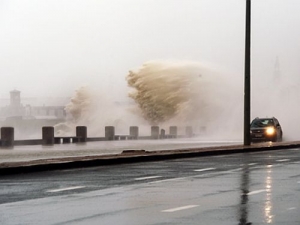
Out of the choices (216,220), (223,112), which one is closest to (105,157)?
(216,220)

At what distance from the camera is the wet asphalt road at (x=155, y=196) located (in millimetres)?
14148

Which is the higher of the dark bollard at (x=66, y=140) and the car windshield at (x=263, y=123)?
the car windshield at (x=263, y=123)

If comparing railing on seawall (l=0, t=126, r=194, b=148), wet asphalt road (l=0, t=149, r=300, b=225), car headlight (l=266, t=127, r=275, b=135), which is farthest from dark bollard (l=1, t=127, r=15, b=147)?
wet asphalt road (l=0, t=149, r=300, b=225)

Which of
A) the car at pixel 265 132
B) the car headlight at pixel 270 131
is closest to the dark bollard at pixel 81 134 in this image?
the car at pixel 265 132

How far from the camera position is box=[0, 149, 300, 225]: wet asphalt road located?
14.1 metres

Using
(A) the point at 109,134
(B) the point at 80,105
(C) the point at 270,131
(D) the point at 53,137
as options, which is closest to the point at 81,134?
(D) the point at 53,137

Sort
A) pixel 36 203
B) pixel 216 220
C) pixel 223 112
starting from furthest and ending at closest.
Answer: pixel 223 112
pixel 36 203
pixel 216 220

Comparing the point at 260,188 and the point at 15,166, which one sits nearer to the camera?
the point at 260,188

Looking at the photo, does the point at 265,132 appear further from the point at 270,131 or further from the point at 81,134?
the point at 81,134

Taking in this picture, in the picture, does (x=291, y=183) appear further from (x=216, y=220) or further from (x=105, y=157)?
(x=105, y=157)

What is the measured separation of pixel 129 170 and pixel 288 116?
162ft

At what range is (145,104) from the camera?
82625mm

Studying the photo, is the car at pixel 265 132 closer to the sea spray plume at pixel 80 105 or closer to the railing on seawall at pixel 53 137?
the railing on seawall at pixel 53 137

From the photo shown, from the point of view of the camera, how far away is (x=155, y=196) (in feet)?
57.8
